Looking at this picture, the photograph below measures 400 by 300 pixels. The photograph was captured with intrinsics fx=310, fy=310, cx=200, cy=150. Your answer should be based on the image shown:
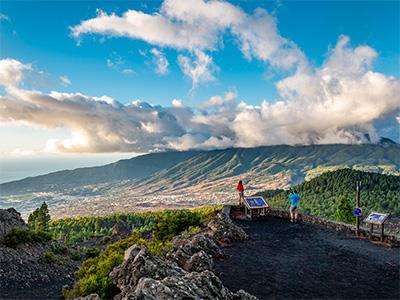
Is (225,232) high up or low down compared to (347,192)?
up

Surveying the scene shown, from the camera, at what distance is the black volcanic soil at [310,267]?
10844 mm

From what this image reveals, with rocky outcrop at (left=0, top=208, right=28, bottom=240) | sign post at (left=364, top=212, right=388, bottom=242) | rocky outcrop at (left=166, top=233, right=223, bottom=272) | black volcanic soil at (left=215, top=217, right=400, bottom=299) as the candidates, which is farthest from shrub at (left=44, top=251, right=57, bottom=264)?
sign post at (left=364, top=212, right=388, bottom=242)

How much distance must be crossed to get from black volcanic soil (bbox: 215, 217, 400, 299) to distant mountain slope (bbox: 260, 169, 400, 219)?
175 feet

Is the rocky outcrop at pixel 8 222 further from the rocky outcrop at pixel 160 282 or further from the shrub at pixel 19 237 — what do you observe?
the rocky outcrop at pixel 160 282

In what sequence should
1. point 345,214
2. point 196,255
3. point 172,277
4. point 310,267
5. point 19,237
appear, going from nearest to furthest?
point 172,277 → point 196,255 → point 310,267 → point 19,237 → point 345,214

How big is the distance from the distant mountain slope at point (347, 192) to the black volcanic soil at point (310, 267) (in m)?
53.4

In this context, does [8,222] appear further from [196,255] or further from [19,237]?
[196,255]

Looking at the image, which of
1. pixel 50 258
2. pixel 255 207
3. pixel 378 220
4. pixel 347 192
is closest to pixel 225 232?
pixel 255 207

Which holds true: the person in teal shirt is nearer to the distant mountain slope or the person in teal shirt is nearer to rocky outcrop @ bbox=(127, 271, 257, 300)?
rocky outcrop @ bbox=(127, 271, 257, 300)

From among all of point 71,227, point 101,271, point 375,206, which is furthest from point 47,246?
point 375,206

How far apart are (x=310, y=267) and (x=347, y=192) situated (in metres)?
84.9

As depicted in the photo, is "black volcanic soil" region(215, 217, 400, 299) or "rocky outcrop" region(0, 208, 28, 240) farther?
"rocky outcrop" region(0, 208, 28, 240)

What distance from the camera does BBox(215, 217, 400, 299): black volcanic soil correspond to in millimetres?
10844

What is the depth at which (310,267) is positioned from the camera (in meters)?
13.2
